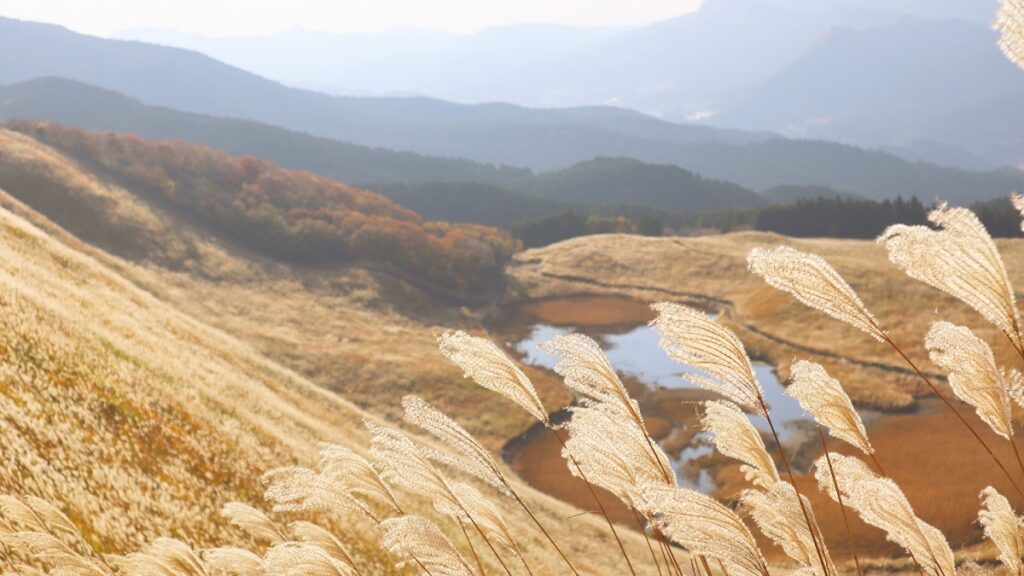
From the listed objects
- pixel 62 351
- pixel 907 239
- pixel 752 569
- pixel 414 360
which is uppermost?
pixel 907 239

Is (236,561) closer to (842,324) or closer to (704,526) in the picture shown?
(704,526)

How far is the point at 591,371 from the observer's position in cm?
358

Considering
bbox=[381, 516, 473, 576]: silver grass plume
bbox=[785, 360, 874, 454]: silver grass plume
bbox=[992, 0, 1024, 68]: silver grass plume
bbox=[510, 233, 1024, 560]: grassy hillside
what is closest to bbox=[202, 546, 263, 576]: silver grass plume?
bbox=[381, 516, 473, 576]: silver grass plume

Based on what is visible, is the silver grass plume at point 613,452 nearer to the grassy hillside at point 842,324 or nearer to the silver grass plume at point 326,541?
the silver grass plume at point 326,541

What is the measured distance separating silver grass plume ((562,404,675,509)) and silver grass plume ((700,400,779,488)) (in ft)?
1.17

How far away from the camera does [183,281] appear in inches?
2229

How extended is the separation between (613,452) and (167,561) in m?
2.60

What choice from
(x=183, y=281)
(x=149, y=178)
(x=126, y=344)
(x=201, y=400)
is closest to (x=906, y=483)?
(x=201, y=400)

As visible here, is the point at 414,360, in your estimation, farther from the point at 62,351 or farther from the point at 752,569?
the point at 752,569

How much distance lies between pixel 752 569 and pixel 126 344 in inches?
811

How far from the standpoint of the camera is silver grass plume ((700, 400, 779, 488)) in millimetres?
3797

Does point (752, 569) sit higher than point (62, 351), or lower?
higher

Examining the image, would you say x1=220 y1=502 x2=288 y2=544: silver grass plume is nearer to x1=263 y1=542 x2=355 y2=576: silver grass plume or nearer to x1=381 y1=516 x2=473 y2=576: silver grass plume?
x1=263 y1=542 x2=355 y2=576: silver grass plume

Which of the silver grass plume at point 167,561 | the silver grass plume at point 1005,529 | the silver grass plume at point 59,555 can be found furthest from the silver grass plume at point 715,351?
the silver grass plume at point 59,555
